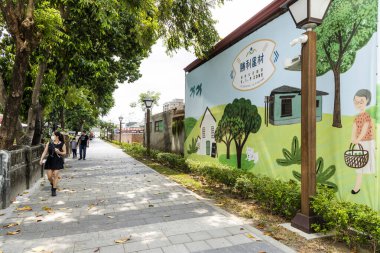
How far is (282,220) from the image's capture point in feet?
17.1

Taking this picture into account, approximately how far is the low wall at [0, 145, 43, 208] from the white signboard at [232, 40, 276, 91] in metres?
6.25

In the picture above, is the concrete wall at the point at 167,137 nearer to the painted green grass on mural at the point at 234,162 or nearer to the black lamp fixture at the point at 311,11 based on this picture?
the painted green grass on mural at the point at 234,162

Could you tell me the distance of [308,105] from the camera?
14.9 ft

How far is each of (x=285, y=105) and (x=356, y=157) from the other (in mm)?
2227

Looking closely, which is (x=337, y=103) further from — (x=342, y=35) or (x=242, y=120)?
(x=242, y=120)

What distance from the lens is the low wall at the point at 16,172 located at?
20.5ft

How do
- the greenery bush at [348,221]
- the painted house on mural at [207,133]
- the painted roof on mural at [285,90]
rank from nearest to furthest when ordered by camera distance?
the greenery bush at [348,221]
the painted roof on mural at [285,90]
the painted house on mural at [207,133]

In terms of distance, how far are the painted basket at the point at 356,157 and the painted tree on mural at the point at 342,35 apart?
49 cm

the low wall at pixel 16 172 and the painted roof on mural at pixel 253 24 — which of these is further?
the painted roof on mural at pixel 253 24

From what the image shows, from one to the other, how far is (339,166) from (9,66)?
12.2 metres

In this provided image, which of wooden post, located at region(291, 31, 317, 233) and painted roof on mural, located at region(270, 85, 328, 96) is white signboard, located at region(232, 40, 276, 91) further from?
wooden post, located at region(291, 31, 317, 233)

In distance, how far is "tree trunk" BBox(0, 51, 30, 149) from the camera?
6820 millimetres

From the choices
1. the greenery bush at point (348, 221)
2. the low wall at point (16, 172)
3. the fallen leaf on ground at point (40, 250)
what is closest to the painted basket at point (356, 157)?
the greenery bush at point (348, 221)

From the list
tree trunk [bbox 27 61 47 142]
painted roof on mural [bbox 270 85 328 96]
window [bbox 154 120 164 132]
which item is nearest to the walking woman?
tree trunk [bbox 27 61 47 142]
